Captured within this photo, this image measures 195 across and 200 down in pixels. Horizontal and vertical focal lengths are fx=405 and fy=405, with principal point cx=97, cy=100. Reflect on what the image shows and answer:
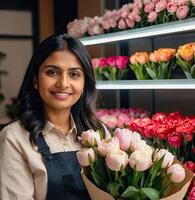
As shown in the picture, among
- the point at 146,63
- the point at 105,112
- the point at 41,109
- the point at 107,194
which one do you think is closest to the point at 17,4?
the point at 105,112

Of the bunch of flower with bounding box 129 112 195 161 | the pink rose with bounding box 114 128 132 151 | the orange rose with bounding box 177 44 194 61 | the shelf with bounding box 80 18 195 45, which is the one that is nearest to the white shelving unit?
the shelf with bounding box 80 18 195 45

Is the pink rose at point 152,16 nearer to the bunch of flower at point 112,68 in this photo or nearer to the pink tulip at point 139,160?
the bunch of flower at point 112,68

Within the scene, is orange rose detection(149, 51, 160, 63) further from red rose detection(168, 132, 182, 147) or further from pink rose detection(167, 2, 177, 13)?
red rose detection(168, 132, 182, 147)

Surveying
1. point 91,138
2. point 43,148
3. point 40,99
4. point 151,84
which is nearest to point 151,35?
point 151,84

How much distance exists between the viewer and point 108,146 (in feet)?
3.67

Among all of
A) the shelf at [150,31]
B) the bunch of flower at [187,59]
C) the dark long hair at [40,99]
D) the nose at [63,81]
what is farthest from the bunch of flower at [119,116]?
the nose at [63,81]

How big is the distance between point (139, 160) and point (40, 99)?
0.62 meters

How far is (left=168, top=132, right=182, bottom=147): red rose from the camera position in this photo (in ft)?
6.73

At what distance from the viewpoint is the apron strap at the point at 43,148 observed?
1.42 meters

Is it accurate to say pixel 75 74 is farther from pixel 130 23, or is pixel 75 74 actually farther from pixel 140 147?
pixel 130 23

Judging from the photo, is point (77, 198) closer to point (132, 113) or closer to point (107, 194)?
point (107, 194)

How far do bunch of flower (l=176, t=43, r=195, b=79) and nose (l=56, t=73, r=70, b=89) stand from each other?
111 cm

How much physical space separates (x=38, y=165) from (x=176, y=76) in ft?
4.70

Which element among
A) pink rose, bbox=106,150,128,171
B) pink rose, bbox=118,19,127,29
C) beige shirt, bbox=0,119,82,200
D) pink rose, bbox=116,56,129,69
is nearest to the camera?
pink rose, bbox=106,150,128,171
